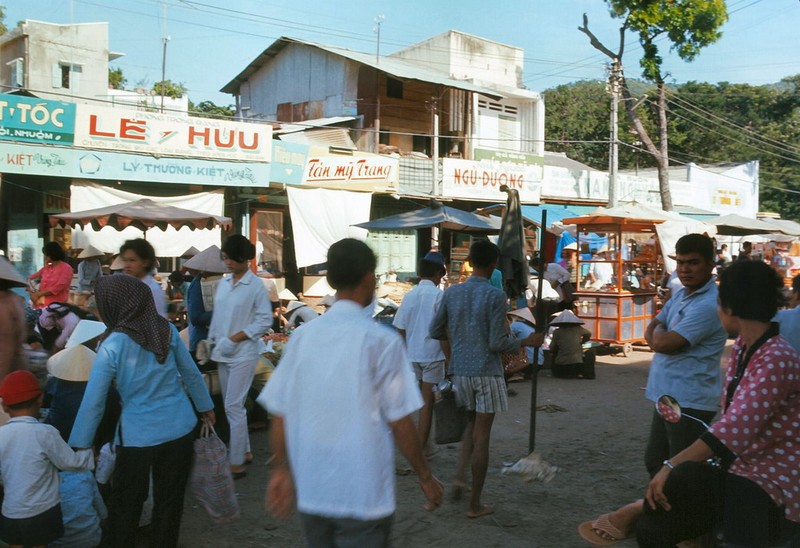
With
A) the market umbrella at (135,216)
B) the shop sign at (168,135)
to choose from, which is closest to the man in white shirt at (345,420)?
the market umbrella at (135,216)

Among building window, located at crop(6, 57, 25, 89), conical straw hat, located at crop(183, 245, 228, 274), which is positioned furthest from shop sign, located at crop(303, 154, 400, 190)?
building window, located at crop(6, 57, 25, 89)

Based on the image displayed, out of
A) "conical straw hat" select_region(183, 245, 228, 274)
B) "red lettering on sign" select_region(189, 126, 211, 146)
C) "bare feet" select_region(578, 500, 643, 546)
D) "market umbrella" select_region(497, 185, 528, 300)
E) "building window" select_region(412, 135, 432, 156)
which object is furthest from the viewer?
"building window" select_region(412, 135, 432, 156)

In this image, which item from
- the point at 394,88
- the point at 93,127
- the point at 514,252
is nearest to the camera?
the point at 514,252

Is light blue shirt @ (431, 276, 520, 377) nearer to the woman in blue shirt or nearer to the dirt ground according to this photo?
the dirt ground

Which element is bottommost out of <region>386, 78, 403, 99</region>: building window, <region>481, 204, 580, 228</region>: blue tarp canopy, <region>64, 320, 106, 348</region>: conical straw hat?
<region>64, 320, 106, 348</region>: conical straw hat

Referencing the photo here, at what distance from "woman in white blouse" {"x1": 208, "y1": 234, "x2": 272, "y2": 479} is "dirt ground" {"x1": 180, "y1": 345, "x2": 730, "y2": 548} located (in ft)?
2.18

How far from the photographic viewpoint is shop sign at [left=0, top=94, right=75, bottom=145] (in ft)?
42.6

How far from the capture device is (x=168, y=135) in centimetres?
1524

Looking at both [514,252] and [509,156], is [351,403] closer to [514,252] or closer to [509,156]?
[514,252]

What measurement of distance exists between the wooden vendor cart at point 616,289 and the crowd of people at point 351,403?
7073 millimetres

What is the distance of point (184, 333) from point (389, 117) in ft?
53.9

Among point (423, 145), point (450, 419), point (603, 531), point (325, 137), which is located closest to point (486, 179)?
point (423, 145)

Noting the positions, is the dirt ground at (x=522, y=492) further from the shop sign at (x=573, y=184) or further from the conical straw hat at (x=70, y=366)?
the shop sign at (x=573, y=184)

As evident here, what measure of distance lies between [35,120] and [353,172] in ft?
24.6
